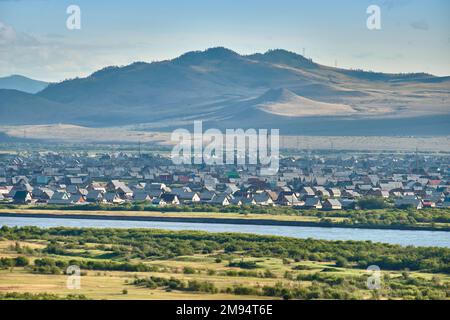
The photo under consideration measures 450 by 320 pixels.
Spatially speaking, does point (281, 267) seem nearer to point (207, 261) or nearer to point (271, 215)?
point (207, 261)

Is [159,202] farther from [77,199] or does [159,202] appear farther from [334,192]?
[334,192]

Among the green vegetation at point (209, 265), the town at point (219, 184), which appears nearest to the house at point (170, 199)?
the town at point (219, 184)

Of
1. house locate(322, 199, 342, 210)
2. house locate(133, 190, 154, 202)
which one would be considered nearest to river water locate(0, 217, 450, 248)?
house locate(322, 199, 342, 210)

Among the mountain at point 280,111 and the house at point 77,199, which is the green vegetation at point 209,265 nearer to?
the house at point 77,199

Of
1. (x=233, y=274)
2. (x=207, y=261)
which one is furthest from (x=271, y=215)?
(x=233, y=274)

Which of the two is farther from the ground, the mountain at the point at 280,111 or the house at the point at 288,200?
the mountain at the point at 280,111

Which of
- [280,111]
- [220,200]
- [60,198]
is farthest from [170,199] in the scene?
[280,111]
